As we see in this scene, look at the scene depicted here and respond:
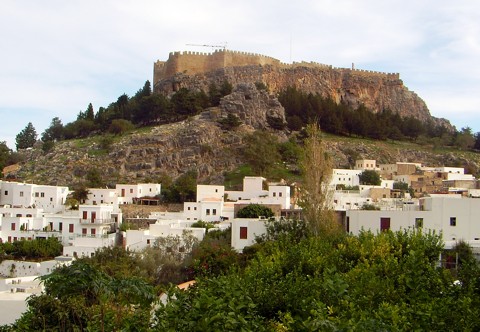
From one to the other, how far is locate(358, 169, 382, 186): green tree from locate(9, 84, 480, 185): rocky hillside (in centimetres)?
455

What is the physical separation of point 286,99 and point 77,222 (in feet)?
95.7

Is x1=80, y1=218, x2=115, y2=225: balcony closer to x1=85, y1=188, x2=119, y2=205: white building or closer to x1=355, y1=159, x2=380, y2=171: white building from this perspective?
x1=85, y1=188, x2=119, y2=205: white building

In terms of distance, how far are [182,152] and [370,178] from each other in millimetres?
14529

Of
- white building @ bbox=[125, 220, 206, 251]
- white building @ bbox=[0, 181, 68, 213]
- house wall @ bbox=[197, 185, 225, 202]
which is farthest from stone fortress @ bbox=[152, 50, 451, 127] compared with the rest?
white building @ bbox=[125, 220, 206, 251]

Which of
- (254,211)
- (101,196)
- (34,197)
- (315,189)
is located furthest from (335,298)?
(34,197)

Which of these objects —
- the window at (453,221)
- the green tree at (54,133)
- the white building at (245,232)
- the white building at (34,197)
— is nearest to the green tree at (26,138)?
the green tree at (54,133)

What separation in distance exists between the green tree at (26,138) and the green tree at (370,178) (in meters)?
36.1

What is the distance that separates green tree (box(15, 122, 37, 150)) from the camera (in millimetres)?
66750

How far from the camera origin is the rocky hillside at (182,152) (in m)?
48.9

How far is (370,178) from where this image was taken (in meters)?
47.2

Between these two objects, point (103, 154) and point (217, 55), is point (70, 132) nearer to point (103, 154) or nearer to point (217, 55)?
point (103, 154)

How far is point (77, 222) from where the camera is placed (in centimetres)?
3562

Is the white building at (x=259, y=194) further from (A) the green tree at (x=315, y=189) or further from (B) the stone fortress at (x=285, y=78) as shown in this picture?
(B) the stone fortress at (x=285, y=78)

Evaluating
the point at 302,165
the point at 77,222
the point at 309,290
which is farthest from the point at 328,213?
the point at 77,222
